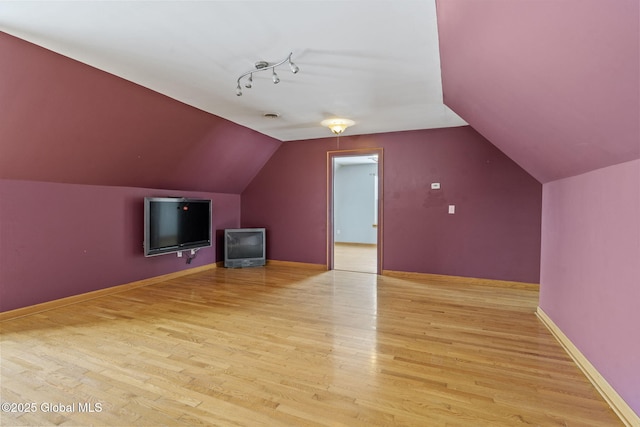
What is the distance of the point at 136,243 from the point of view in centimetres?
435

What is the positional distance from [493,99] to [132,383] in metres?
3.37

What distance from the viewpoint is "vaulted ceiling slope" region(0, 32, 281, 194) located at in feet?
8.30

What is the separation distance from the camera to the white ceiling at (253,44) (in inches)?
76.4

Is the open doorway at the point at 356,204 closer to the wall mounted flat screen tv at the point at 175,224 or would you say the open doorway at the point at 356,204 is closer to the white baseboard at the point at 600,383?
the wall mounted flat screen tv at the point at 175,224

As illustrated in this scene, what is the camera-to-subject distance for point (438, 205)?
4.89 meters

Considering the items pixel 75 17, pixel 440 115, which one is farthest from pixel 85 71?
pixel 440 115

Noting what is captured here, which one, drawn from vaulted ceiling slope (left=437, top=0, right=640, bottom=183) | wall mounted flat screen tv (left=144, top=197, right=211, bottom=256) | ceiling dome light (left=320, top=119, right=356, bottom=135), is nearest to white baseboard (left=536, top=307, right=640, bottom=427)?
vaulted ceiling slope (left=437, top=0, right=640, bottom=183)

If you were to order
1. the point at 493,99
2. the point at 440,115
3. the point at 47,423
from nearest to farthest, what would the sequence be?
the point at 47,423 < the point at 493,99 < the point at 440,115

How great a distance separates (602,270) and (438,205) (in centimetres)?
288

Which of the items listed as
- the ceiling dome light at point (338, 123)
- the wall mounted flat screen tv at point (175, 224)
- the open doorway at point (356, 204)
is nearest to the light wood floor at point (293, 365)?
the wall mounted flat screen tv at point (175, 224)

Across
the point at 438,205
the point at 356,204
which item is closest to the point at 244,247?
the point at 438,205

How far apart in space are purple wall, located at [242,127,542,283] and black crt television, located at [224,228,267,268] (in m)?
0.51

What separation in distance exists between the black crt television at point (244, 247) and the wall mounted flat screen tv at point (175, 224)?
0.42 meters

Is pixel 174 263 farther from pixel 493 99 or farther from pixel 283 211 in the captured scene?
pixel 493 99
